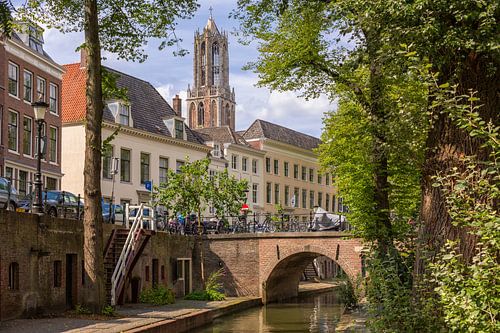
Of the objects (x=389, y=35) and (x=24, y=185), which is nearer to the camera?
(x=389, y=35)

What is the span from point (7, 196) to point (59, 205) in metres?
3.39

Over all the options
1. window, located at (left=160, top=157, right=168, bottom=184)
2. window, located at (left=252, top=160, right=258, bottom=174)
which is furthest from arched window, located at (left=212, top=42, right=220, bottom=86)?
window, located at (left=160, top=157, right=168, bottom=184)

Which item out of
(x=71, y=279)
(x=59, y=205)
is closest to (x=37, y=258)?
(x=71, y=279)

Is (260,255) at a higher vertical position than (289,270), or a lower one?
higher

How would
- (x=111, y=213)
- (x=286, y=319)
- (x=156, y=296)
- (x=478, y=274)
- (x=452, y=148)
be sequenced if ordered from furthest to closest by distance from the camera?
(x=286, y=319) < (x=156, y=296) < (x=111, y=213) < (x=452, y=148) < (x=478, y=274)

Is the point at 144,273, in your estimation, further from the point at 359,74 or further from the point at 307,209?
the point at 307,209

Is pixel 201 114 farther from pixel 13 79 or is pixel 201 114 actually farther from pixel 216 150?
pixel 13 79

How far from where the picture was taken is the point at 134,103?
4341cm

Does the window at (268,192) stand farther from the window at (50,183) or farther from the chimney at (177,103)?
the window at (50,183)

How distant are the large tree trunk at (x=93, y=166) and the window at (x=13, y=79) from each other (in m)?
14.1

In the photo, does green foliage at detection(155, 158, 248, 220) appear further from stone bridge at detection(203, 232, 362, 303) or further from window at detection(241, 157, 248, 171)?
window at detection(241, 157, 248, 171)

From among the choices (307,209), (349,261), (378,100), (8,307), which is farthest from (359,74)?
(307,209)

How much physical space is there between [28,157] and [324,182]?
39665 mm

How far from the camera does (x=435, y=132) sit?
9727 mm
